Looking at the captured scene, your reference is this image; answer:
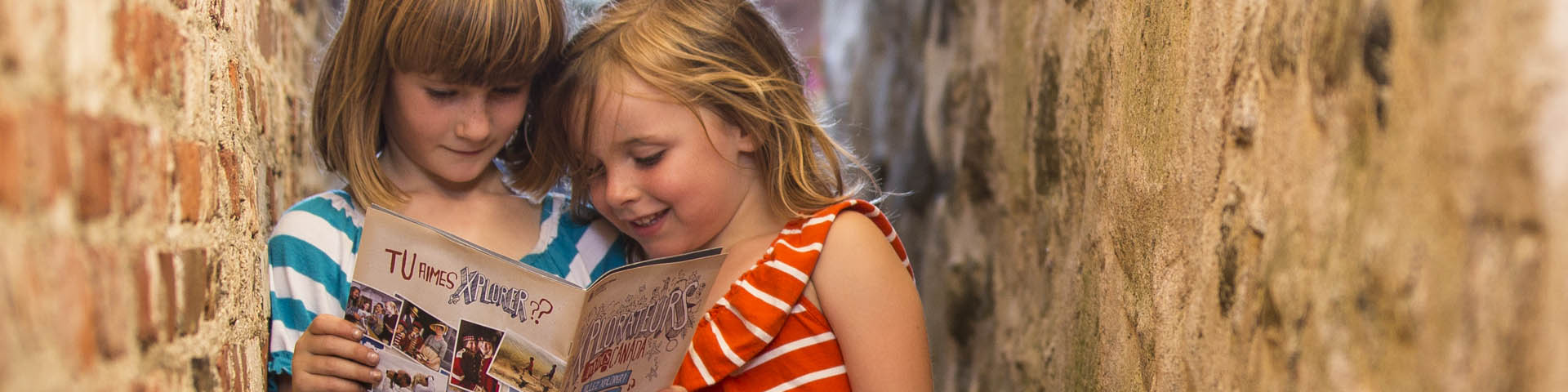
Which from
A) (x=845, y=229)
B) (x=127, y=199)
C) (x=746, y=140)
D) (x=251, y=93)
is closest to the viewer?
(x=127, y=199)

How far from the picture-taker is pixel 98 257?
589mm

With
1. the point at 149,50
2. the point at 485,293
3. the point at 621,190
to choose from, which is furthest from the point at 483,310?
the point at 149,50

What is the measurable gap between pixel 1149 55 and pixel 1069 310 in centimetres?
45

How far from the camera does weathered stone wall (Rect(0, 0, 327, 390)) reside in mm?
507

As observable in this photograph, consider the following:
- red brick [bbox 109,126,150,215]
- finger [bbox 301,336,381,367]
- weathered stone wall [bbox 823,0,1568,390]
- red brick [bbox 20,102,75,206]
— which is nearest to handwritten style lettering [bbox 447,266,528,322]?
finger [bbox 301,336,381,367]

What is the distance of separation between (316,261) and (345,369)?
0.22 meters

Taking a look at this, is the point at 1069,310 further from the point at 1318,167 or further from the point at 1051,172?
the point at 1318,167

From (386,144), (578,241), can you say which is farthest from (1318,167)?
(386,144)

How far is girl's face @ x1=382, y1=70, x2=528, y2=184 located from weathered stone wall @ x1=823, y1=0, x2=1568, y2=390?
2.55 ft

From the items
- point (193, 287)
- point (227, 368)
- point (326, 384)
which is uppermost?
point (193, 287)

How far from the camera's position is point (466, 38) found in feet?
4.13

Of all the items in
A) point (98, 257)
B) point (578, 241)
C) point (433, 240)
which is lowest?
point (578, 241)

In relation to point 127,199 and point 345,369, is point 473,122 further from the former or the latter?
point 127,199

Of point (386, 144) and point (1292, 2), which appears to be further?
point (386, 144)
